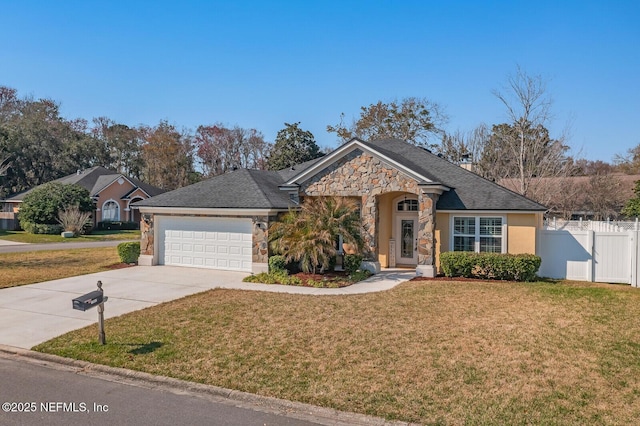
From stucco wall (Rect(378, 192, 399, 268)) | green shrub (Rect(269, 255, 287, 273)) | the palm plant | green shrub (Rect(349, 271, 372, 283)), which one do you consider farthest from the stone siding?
stucco wall (Rect(378, 192, 399, 268))

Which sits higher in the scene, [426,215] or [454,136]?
[454,136]

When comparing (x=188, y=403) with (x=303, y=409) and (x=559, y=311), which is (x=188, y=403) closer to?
(x=303, y=409)

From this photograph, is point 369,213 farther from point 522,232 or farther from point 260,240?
point 522,232

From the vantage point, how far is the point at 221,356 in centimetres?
740

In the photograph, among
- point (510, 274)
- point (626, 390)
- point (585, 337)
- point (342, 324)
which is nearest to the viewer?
point (626, 390)

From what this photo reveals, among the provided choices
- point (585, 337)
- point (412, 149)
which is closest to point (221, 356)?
point (585, 337)

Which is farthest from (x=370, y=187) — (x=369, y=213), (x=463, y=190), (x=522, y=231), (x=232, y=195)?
(x=522, y=231)

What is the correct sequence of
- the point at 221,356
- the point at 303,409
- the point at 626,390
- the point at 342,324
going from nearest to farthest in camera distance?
the point at 303,409 → the point at 626,390 → the point at 221,356 → the point at 342,324

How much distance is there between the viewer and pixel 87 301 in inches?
303

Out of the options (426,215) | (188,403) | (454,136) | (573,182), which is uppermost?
(454,136)

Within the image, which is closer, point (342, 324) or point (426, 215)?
point (342, 324)

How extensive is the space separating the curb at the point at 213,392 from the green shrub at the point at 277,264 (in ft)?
27.4

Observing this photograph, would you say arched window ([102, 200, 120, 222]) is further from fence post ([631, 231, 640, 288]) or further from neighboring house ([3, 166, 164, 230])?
fence post ([631, 231, 640, 288])

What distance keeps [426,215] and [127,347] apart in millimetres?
10846
